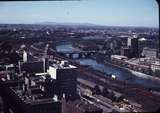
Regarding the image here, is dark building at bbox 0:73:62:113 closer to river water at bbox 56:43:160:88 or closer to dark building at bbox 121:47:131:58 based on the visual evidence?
river water at bbox 56:43:160:88

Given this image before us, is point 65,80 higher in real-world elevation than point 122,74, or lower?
higher

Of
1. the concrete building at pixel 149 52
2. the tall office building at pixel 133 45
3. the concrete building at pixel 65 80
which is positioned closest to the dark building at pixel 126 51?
the tall office building at pixel 133 45

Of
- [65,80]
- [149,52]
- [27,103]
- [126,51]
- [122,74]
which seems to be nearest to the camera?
[27,103]

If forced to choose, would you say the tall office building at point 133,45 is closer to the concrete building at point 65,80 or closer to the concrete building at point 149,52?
the concrete building at point 149,52

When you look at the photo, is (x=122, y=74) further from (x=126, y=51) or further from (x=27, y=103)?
(x=27, y=103)

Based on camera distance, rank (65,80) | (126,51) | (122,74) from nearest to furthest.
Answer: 1. (65,80)
2. (122,74)
3. (126,51)

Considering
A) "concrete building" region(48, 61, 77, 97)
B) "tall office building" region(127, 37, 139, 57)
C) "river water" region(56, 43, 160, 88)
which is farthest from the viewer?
"tall office building" region(127, 37, 139, 57)

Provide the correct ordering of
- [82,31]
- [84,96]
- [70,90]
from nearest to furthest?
1. [70,90]
2. [84,96]
3. [82,31]

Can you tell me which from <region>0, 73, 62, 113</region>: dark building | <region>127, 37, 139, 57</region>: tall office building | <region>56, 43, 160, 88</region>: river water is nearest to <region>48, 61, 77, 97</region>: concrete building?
<region>0, 73, 62, 113</region>: dark building

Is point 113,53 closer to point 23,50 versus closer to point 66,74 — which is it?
point 23,50

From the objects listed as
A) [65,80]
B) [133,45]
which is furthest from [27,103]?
[133,45]

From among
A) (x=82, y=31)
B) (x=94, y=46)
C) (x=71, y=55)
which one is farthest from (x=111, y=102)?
(x=94, y=46)
